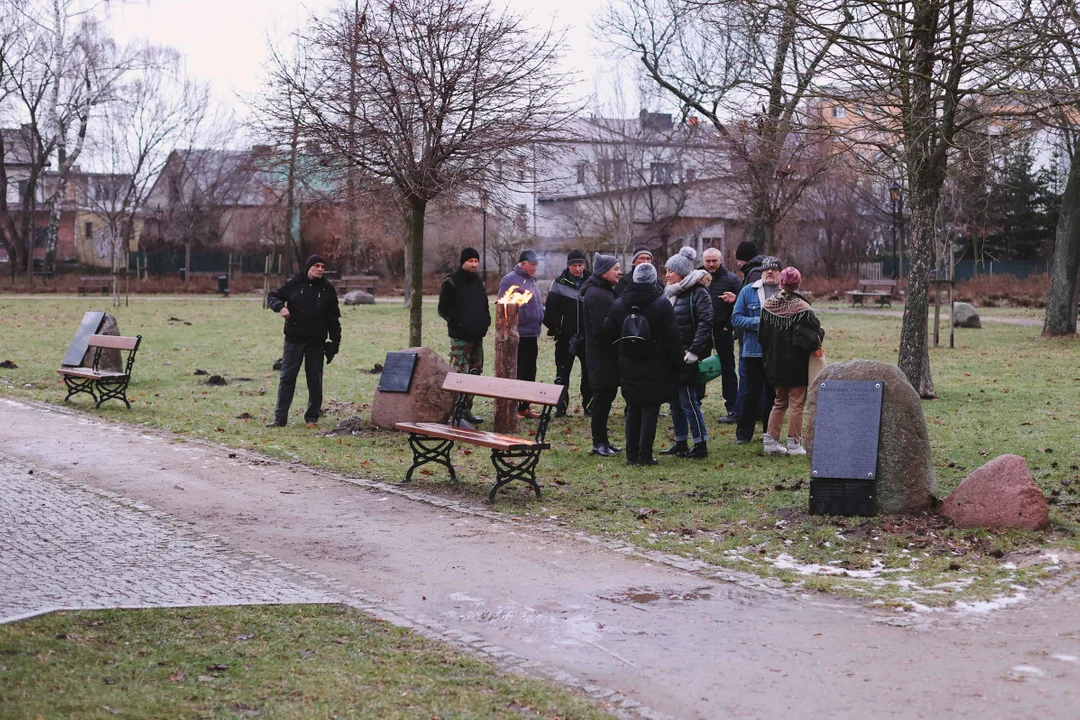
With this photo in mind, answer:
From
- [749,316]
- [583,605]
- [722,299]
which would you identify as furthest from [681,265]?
[583,605]

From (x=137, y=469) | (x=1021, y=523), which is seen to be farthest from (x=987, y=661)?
(x=137, y=469)

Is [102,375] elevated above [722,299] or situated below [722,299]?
below

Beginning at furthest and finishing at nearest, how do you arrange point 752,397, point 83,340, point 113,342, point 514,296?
point 83,340 → point 113,342 → point 514,296 → point 752,397

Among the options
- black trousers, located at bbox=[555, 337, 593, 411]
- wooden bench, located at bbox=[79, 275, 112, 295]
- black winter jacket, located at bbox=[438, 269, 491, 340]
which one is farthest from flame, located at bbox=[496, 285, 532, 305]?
wooden bench, located at bbox=[79, 275, 112, 295]

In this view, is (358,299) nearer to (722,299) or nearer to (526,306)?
(526,306)

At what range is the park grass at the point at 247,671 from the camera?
17.0ft

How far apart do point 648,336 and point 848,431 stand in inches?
101

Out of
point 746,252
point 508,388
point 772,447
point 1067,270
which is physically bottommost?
point 772,447

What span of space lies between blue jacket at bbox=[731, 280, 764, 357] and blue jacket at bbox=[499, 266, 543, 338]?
7.91 ft

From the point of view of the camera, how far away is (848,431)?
886 centimetres

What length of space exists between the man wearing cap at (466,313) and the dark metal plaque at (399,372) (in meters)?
0.55

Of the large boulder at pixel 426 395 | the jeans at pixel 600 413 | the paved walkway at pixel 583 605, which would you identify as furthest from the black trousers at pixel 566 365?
the paved walkway at pixel 583 605

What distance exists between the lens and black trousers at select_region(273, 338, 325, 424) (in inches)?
550

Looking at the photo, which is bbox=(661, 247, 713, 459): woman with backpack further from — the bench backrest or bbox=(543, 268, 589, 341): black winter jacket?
bbox=(543, 268, 589, 341): black winter jacket
